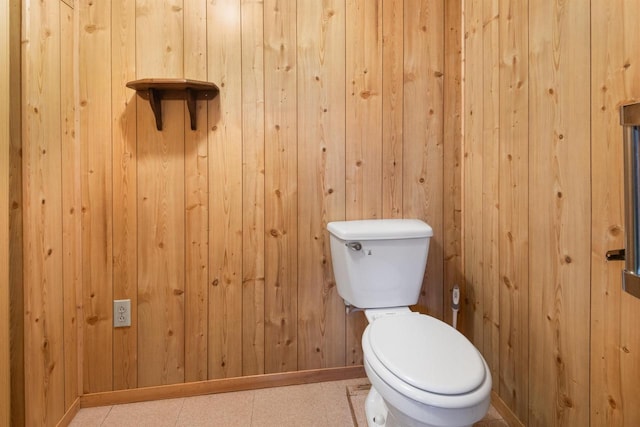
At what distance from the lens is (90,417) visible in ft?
4.75

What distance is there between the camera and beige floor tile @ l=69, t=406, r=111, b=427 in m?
1.41

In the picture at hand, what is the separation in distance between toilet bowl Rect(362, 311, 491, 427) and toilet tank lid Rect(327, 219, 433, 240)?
380 millimetres

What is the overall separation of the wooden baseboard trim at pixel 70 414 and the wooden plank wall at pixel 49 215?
2cm

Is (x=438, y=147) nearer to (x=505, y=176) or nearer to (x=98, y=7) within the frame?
(x=505, y=176)

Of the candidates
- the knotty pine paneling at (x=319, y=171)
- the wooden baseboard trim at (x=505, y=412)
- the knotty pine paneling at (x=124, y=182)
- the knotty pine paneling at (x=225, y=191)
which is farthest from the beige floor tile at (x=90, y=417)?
the wooden baseboard trim at (x=505, y=412)

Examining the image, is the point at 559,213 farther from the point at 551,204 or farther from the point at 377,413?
the point at 377,413

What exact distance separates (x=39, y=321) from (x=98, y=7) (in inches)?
51.9

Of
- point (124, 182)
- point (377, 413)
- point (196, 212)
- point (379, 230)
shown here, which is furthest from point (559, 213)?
point (124, 182)

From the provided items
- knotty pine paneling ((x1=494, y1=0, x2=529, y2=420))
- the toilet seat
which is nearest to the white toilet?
the toilet seat

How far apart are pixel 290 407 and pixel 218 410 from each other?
0.32 metres

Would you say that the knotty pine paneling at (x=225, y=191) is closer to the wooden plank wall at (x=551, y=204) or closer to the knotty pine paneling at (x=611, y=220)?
the wooden plank wall at (x=551, y=204)

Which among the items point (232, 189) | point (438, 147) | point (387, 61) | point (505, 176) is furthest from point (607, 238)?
point (232, 189)

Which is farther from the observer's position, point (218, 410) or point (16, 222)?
point (218, 410)

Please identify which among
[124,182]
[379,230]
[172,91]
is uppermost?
[172,91]
